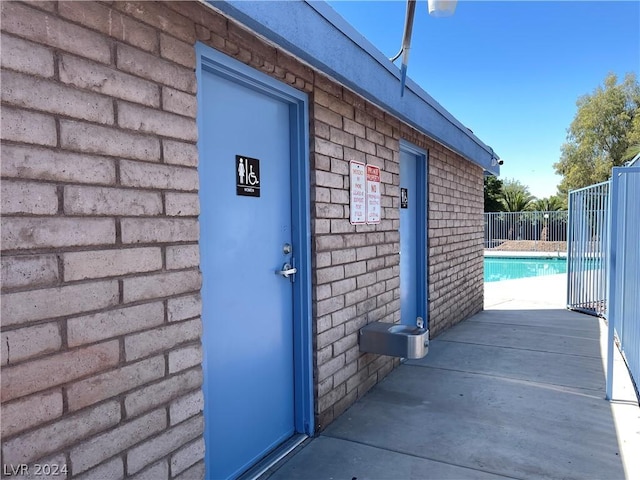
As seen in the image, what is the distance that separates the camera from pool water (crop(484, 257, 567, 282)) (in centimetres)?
1595

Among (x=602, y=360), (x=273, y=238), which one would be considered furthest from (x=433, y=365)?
(x=273, y=238)

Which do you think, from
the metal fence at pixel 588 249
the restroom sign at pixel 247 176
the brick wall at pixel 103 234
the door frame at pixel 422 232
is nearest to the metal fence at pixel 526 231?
the metal fence at pixel 588 249

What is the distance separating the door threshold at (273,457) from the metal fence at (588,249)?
611 cm

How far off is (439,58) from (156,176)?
1163cm

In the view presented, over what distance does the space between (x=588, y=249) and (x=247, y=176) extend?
7228mm

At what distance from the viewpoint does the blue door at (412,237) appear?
4953 millimetres

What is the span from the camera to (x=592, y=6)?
945 cm

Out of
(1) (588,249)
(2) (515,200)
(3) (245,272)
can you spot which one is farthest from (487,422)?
(2) (515,200)

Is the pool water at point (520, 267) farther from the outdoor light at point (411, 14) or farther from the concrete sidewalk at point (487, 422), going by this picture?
the outdoor light at point (411, 14)

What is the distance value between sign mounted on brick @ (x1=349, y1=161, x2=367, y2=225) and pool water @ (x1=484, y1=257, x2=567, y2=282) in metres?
12.8

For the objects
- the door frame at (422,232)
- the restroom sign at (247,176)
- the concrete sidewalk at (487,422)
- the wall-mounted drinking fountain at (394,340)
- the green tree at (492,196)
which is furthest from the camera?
the green tree at (492,196)

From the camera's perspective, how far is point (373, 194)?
12.7ft

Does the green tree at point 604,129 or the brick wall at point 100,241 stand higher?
the green tree at point 604,129

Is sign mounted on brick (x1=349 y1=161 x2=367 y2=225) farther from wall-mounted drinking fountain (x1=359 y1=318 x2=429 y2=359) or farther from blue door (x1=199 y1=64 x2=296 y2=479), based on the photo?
wall-mounted drinking fountain (x1=359 y1=318 x2=429 y2=359)
